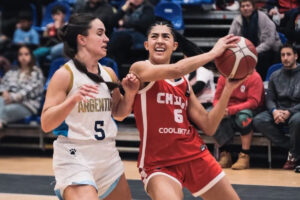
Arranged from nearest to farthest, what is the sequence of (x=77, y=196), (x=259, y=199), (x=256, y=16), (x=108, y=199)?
1. (x=77, y=196)
2. (x=108, y=199)
3. (x=259, y=199)
4. (x=256, y=16)

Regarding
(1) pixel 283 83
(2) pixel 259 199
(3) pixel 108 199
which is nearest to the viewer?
(3) pixel 108 199

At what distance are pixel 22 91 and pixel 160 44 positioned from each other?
5008 millimetres

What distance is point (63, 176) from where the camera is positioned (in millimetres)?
3477

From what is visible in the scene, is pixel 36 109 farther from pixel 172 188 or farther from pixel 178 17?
pixel 172 188

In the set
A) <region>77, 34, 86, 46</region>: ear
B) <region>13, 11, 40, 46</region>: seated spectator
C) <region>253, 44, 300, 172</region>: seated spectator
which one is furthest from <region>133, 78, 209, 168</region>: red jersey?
<region>13, 11, 40, 46</region>: seated spectator

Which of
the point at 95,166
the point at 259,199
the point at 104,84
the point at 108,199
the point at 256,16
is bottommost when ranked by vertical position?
the point at 259,199

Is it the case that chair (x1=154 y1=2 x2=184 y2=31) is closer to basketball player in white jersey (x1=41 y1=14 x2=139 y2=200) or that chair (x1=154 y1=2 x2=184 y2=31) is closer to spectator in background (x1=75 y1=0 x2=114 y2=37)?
spectator in background (x1=75 y1=0 x2=114 y2=37)

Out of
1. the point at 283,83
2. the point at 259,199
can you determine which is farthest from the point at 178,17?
the point at 259,199

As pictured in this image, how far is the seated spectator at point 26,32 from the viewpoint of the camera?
9.74 meters

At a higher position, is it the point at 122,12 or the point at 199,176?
the point at 122,12

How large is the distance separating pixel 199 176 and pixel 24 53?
550cm

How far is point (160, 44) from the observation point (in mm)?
3838

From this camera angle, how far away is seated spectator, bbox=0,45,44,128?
332 inches

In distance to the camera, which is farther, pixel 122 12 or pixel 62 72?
pixel 122 12
